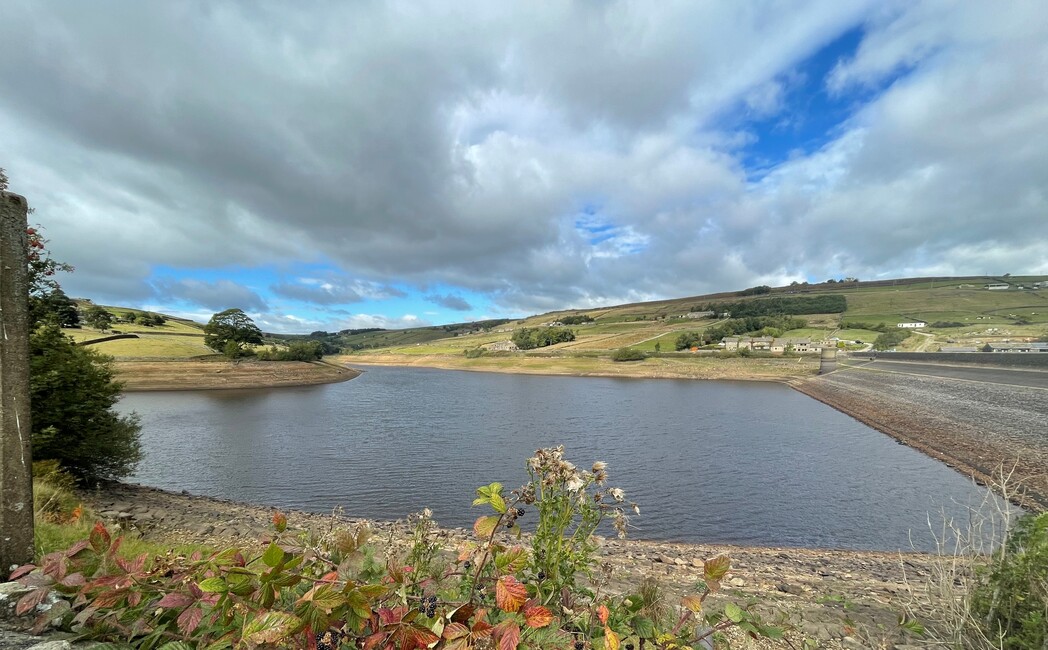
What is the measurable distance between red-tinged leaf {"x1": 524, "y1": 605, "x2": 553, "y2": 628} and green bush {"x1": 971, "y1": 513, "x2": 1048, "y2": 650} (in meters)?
4.30

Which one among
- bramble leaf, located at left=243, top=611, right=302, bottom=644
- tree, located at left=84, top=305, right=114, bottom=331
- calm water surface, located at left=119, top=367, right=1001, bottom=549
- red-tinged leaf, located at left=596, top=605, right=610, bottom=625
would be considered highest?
tree, located at left=84, top=305, right=114, bottom=331

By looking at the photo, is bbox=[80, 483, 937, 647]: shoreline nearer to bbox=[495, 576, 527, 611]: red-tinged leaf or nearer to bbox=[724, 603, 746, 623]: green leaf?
bbox=[724, 603, 746, 623]: green leaf

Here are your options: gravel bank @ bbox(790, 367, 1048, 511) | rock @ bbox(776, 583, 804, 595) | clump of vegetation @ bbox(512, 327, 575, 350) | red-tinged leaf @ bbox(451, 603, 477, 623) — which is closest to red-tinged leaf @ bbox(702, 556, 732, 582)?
red-tinged leaf @ bbox(451, 603, 477, 623)

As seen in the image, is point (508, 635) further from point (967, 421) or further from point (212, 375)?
point (212, 375)

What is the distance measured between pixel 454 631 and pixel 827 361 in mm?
83533

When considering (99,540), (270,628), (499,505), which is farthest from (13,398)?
(499,505)

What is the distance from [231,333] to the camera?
6819 cm

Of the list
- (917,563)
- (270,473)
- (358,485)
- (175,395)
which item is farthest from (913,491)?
(175,395)

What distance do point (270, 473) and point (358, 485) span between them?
4909 mm

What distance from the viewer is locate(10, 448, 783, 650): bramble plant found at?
1.63 metres

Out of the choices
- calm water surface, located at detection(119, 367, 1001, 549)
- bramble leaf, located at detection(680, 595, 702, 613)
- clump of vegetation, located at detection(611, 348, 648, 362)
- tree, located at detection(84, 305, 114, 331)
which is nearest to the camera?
bramble leaf, located at detection(680, 595, 702, 613)

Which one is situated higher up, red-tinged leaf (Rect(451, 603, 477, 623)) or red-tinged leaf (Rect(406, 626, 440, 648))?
red-tinged leaf (Rect(406, 626, 440, 648))

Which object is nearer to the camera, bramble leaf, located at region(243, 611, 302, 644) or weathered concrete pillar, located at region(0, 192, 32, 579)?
bramble leaf, located at region(243, 611, 302, 644)

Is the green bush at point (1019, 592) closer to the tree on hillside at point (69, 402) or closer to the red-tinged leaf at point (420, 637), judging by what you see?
the red-tinged leaf at point (420, 637)
